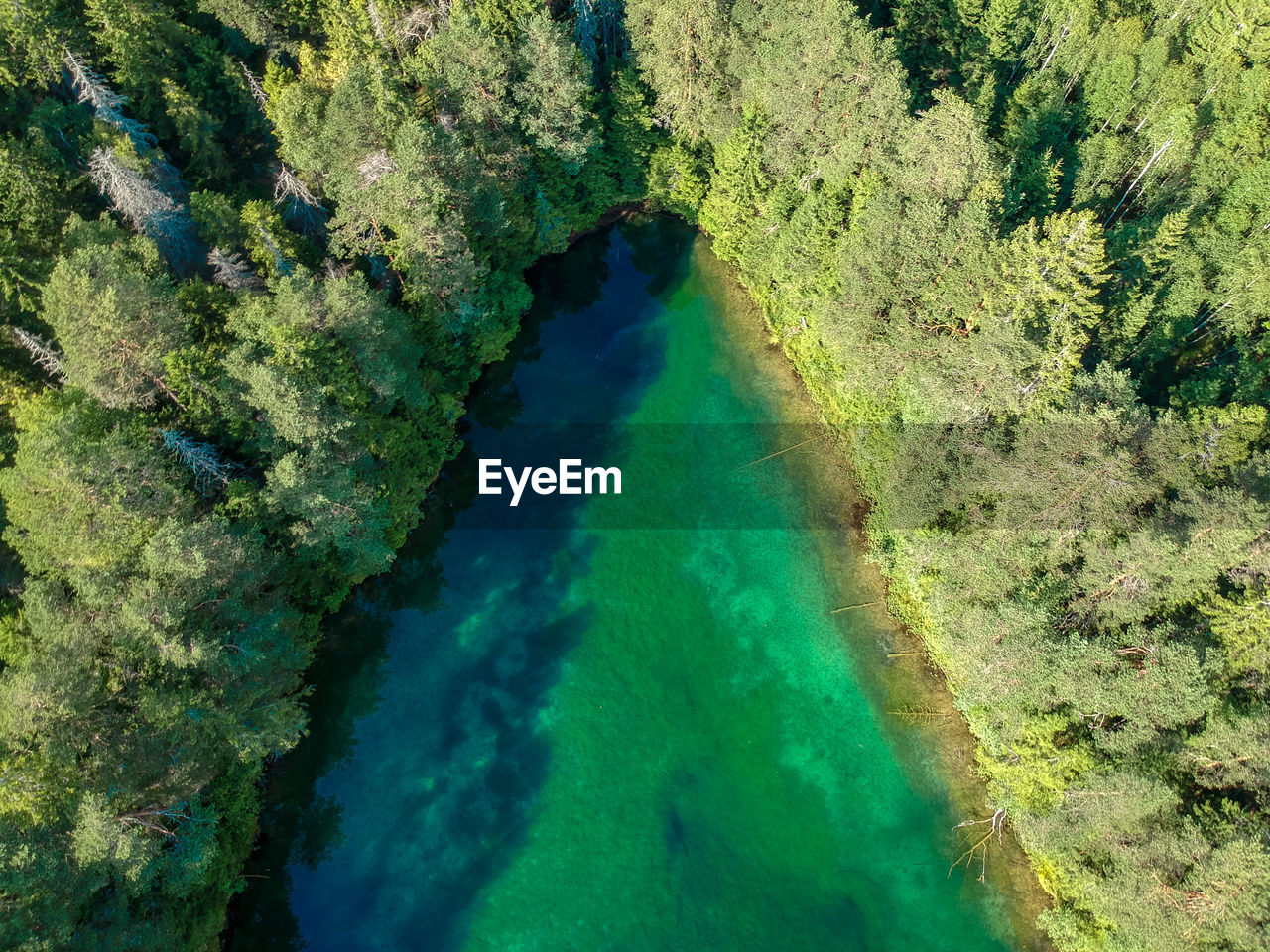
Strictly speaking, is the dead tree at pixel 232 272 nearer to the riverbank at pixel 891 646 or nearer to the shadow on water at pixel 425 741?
the shadow on water at pixel 425 741

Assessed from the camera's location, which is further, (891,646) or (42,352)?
(891,646)

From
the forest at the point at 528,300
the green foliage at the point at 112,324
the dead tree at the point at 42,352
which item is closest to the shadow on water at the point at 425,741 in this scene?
the forest at the point at 528,300

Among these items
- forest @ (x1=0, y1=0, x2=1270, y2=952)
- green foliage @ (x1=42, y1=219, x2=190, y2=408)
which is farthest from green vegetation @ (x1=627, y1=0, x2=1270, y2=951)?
green foliage @ (x1=42, y1=219, x2=190, y2=408)

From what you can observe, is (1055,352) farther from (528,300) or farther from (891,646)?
(528,300)

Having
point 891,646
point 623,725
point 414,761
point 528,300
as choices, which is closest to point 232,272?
point 528,300

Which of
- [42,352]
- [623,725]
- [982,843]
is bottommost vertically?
[982,843]

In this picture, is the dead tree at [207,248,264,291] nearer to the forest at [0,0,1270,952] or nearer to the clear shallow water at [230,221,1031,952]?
the forest at [0,0,1270,952]

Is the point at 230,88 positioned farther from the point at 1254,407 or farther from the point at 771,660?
the point at 1254,407

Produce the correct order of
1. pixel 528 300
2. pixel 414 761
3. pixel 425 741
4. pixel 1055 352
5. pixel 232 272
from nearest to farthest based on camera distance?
pixel 1055 352 < pixel 232 272 < pixel 414 761 < pixel 425 741 < pixel 528 300
